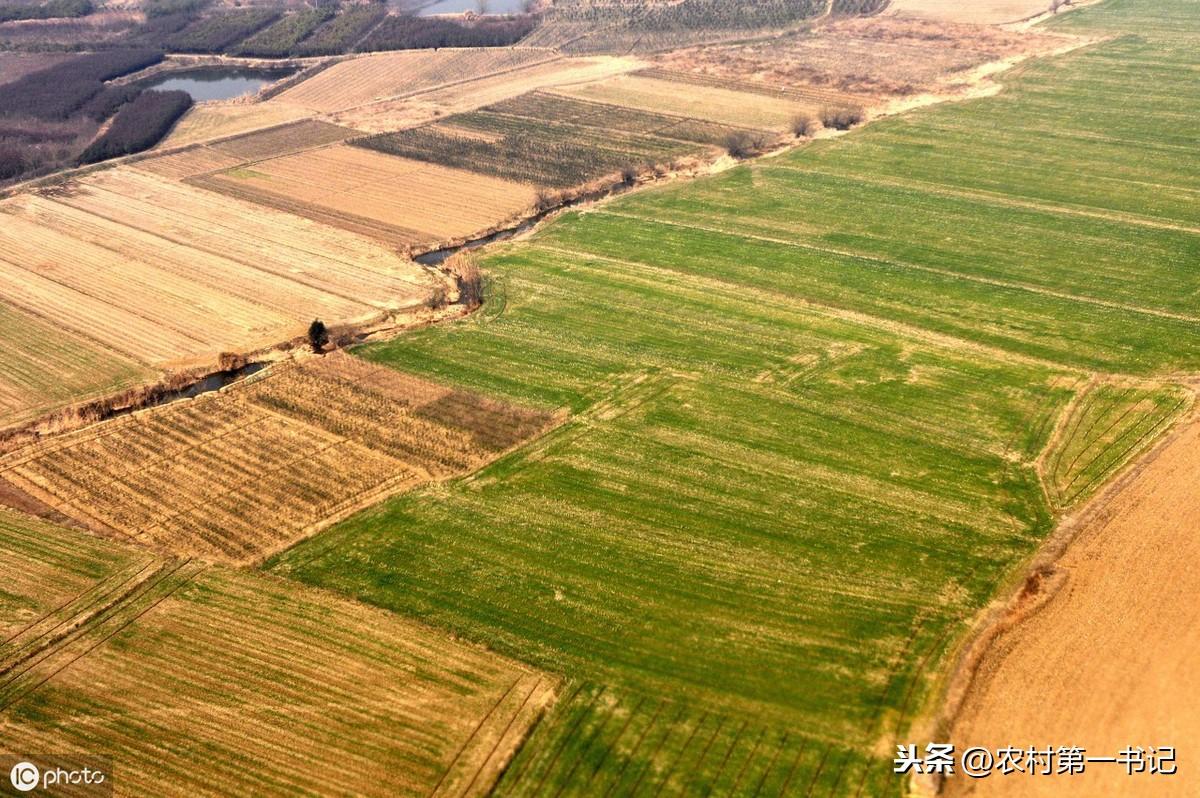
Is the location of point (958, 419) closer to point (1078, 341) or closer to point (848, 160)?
point (1078, 341)

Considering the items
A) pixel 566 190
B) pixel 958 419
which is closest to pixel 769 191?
pixel 566 190

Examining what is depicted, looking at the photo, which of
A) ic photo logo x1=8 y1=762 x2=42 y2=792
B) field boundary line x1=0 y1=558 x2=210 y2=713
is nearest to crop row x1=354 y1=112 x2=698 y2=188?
field boundary line x1=0 y1=558 x2=210 y2=713

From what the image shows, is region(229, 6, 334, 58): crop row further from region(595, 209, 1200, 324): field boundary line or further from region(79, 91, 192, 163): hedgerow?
region(595, 209, 1200, 324): field boundary line

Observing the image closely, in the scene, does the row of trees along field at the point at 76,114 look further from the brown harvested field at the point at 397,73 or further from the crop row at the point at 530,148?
the crop row at the point at 530,148

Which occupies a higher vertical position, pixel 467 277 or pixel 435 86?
pixel 435 86

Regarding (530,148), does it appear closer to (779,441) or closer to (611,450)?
(611,450)

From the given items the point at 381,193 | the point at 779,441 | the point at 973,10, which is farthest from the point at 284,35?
the point at 779,441
